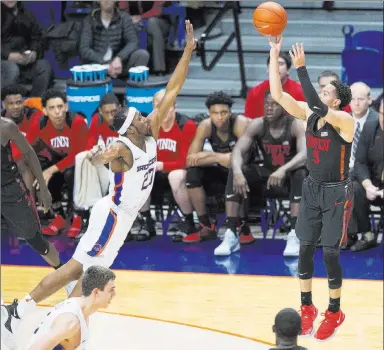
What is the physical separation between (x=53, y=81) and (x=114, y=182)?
189 inches

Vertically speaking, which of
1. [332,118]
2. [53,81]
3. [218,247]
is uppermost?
[332,118]

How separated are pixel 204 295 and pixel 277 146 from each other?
4.68 feet

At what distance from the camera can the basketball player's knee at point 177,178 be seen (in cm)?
1131

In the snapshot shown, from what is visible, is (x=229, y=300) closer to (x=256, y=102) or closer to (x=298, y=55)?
(x=256, y=102)

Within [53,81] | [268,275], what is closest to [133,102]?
[53,81]

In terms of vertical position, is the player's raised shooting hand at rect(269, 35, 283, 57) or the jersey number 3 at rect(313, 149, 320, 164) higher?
the player's raised shooting hand at rect(269, 35, 283, 57)

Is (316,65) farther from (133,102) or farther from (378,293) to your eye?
(378,293)

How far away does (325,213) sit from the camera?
821cm

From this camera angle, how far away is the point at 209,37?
535 inches

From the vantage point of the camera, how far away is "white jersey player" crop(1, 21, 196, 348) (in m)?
8.48

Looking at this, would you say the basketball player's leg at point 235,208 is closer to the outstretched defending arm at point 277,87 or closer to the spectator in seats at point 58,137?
the spectator in seats at point 58,137

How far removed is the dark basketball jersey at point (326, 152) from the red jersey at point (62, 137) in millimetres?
3343

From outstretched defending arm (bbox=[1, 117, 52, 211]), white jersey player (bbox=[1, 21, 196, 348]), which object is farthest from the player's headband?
outstretched defending arm (bbox=[1, 117, 52, 211])

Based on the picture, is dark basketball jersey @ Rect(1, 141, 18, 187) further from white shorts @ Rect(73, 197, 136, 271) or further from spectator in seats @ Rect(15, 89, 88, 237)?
spectator in seats @ Rect(15, 89, 88, 237)
